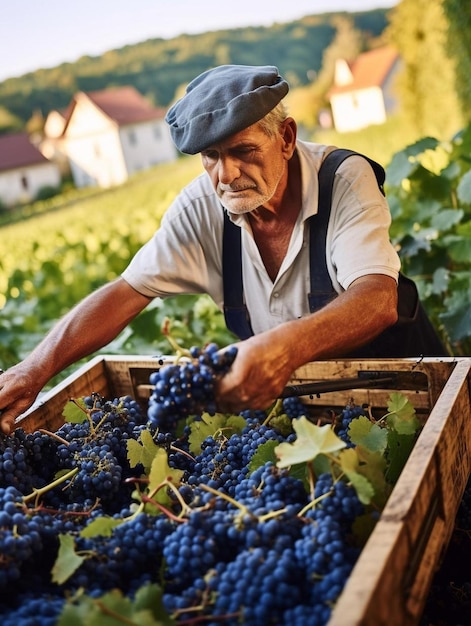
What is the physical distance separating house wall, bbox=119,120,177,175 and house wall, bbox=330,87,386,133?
57.3ft

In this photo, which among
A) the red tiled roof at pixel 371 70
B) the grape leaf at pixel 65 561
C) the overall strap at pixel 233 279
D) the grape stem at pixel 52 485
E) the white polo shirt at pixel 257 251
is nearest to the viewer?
the grape leaf at pixel 65 561

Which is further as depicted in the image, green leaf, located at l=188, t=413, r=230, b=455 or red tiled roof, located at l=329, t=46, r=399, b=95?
red tiled roof, located at l=329, t=46, r=399, b=95

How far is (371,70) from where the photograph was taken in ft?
233

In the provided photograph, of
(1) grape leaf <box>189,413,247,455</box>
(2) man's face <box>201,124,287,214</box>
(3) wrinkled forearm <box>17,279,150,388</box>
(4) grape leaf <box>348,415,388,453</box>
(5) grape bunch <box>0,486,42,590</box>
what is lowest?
(1) grape leaf <box>189,413,247,455</box>

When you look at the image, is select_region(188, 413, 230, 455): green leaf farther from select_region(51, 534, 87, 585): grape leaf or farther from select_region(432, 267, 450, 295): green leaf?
select_region(432, 267, 450, 295): green leaf

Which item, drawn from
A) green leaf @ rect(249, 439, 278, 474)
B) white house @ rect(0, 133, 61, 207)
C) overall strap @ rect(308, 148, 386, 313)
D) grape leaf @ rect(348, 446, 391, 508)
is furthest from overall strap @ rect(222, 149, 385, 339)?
white house @ rect(0, 133, 61, 207)

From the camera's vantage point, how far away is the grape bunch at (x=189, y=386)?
5.00ft

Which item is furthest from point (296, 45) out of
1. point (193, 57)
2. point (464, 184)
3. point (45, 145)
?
point (464, 184)

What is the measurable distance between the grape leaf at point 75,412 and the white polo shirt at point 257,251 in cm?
72

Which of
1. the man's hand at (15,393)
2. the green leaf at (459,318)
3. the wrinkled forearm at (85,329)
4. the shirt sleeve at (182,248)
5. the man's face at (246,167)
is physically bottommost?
the green leaf at (459,318)

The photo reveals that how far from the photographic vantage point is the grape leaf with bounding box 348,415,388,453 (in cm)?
167

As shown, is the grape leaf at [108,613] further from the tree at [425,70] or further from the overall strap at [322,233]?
the tree at [425,70]

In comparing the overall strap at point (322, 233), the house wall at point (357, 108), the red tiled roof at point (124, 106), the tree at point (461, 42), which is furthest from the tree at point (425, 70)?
the red tiled roof at point (124, 106)

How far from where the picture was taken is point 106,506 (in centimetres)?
176
